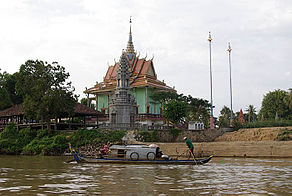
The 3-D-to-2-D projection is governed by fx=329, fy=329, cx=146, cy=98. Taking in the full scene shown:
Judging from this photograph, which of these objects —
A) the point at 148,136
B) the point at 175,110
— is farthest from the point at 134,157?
the point at 175,110

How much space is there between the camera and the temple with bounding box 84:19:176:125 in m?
52.2

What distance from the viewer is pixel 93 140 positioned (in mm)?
33656

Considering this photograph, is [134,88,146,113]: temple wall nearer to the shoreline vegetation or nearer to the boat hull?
the shoreline vegetation

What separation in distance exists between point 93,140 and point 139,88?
2295 centimetres

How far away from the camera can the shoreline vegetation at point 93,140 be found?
3020 cm

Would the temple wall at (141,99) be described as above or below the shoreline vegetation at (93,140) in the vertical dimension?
above

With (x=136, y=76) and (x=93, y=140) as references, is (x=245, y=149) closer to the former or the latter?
(x=93, y=140)

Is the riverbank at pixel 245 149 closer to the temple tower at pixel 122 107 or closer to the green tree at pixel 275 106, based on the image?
the temple tower at pixel 122 107

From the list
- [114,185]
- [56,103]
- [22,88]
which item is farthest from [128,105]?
[114,185]

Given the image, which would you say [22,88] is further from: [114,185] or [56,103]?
[114,185]

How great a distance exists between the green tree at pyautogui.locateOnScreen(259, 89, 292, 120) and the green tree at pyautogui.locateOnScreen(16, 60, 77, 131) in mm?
Result: 35472

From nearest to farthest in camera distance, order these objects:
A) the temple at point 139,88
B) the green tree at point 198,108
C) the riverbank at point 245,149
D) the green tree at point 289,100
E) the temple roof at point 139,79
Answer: the riverbank at point 245,149
the green tree at point 198,108
the temple at point 139,88
the green tree at point 289,100
the temple roof at point 139,79

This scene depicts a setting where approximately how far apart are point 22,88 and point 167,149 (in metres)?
18.6

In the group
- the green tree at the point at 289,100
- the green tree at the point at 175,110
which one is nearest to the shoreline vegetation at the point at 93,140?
the green tree at the point at 175,110
